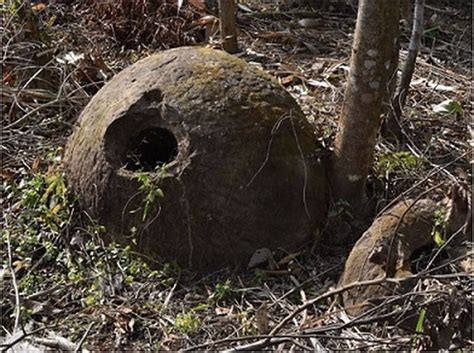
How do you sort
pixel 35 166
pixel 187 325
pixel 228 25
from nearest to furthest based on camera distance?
pixel 187 325, pixel 35 166, pixel 228 25

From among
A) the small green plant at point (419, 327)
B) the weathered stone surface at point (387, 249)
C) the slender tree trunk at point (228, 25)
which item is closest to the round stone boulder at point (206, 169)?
the weathered stone surface at point (387, 249)

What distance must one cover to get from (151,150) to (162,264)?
2.30ft

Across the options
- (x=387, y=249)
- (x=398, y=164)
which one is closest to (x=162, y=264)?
(x=387, y=249)

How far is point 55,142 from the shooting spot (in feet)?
16.0

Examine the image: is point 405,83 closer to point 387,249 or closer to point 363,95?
point 363,95

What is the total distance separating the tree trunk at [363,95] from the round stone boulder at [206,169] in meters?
0.15

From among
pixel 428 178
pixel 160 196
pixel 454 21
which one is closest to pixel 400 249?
pixel 428 178

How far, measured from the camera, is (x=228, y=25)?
566 cm

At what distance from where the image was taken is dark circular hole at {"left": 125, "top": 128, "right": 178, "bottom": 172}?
3990mm

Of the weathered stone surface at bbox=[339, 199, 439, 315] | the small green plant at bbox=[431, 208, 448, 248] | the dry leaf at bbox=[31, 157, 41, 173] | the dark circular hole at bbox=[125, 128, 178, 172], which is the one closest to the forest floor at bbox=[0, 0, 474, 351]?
the dry leaf at bbox=[31, 157, 41, 173]

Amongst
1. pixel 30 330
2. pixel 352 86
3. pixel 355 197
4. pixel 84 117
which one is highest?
pixel 352 86

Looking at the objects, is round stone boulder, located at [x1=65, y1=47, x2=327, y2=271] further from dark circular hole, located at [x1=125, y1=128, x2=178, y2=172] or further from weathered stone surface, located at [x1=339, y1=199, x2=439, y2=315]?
weathered stone surface, located at [x1=339, y1=199, x2=439, y2=315]

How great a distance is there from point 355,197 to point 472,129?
3.81 ft

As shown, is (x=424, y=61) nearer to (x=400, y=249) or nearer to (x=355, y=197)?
(x=355, y=197)
